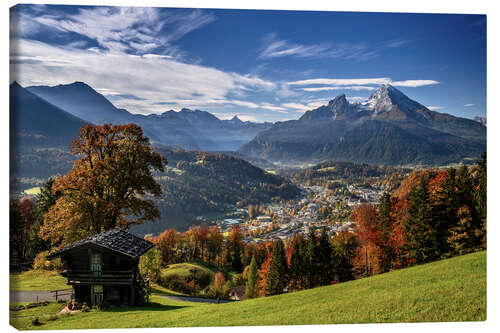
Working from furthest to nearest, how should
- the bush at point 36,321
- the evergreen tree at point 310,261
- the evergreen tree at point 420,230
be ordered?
the evergreen tree at point 310,261, the evergreen tree at point 420,230, the bush at point 36,321

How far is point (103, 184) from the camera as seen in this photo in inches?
332

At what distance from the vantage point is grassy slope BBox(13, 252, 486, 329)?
6324 millimetres

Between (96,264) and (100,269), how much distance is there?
0.15 metres

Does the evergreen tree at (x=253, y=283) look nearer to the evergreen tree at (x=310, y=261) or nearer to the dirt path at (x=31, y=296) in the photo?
the evergreen tree at (x=310, y=261)

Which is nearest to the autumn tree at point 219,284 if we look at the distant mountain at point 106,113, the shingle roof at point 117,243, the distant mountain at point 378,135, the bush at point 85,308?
the distant mountain at point 378,135

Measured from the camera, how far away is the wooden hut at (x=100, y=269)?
6.72m

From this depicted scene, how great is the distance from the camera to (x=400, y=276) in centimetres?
839

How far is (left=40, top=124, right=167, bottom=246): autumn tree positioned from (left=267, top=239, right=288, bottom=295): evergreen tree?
21.2ft

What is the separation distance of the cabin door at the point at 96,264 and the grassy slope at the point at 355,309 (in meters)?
0.91

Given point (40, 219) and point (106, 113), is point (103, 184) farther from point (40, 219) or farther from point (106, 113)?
point (40, 219)

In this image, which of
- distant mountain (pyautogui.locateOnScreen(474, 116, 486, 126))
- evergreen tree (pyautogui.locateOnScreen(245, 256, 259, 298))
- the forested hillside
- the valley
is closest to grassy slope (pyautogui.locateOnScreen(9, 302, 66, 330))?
the valley

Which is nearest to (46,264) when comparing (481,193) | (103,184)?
(103,184)

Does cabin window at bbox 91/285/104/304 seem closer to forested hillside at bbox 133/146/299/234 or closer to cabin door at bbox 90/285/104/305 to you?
cabin door at bbox 90/285/104/305
